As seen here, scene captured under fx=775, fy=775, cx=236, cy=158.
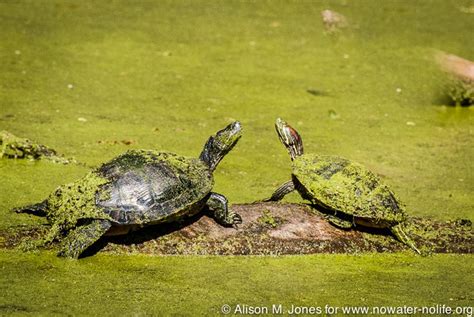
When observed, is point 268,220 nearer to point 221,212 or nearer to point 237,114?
point 221,212

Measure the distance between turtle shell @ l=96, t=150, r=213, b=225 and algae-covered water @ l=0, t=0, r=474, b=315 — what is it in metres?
0.19

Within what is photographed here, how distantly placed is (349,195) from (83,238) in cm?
106

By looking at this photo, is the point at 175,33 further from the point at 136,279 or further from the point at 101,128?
the point at 136,279

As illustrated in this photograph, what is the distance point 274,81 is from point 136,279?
9.56 ft

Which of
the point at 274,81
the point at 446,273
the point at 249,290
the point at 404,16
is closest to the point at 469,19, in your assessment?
the point at 404,16

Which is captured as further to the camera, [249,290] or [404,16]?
[404,16]

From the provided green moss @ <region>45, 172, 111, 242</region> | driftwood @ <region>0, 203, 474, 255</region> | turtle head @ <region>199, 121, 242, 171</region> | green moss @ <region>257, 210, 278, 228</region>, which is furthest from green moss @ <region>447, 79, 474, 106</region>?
green moss @ <region>45, 172, 111, 242</region>

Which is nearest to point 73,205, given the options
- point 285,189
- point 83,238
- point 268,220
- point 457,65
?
point 83,238

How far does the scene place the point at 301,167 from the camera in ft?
10.8

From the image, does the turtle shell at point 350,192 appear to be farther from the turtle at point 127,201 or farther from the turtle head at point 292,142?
the turtle head at point 292,142

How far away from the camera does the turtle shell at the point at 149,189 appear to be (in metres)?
2.85

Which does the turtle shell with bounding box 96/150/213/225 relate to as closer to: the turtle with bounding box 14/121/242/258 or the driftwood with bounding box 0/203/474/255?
the turtle with bounding box 14/121/242/258

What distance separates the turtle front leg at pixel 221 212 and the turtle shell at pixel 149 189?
0.04 meters

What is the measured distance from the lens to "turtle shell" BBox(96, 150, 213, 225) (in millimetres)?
2850
